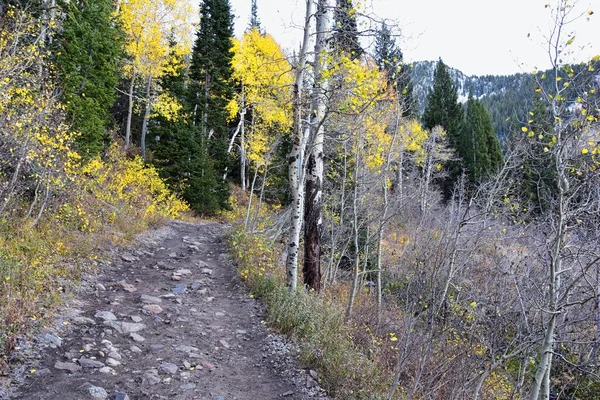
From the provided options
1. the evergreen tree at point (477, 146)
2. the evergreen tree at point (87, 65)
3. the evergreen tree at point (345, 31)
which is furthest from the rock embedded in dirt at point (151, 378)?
the evergreen tree at point (477, 146)

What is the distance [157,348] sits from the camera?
16.0 ft

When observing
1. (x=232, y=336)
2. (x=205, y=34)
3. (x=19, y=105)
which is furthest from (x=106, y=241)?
(x=205, y=34)

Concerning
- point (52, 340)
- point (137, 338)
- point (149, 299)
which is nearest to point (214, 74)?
point (149, 299)

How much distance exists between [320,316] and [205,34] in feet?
65.7

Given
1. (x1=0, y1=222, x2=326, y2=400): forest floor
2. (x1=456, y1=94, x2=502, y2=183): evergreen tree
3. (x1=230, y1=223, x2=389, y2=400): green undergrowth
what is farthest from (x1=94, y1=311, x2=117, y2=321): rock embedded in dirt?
(x1=456, y1=94, x2=502, y2=183): evergreen tree

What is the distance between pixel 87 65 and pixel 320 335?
1134cm

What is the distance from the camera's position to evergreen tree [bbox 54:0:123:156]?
1097 centimetres

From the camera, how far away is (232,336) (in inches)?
224

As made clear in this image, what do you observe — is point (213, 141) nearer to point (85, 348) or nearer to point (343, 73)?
point (343, 73)

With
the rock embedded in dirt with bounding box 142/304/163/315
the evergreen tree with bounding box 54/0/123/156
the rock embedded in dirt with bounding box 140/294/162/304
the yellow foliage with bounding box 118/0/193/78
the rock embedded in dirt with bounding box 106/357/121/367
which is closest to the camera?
the rock embedded in dirt with bounding box 106/357/121/367

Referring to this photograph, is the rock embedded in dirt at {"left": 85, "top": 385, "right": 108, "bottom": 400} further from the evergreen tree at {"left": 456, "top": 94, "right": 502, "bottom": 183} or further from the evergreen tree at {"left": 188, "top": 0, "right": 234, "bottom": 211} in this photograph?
the evergreen tree at {"left": 456, "top": 94, "right": 502, "bottom": 183}

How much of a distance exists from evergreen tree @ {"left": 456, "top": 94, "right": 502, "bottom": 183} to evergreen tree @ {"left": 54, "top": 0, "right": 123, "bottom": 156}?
105 ft

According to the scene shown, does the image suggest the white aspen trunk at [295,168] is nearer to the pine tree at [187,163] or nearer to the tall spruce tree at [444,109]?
the pine tree at [187,163]

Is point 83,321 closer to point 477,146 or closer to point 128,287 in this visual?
point 128,287
